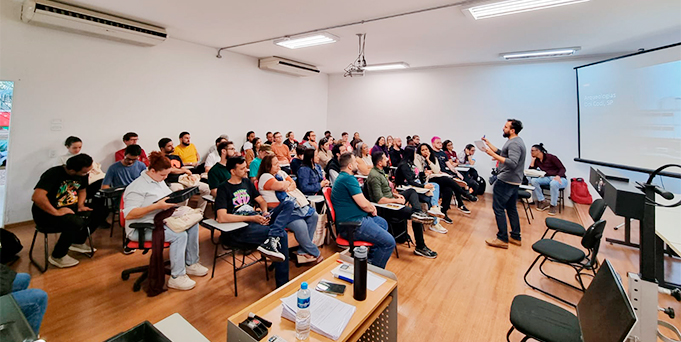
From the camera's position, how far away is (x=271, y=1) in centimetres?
338

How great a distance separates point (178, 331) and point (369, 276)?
108 cm

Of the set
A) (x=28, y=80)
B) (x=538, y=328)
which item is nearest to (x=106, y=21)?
(x=28, y=80)

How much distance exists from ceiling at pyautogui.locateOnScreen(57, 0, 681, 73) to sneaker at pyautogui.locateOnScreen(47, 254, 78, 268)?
10.4ft

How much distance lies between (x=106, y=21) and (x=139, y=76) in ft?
3.40

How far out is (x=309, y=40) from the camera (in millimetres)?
4895

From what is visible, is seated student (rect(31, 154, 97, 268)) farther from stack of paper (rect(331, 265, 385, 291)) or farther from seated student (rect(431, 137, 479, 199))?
seated student (rect(431, 137, 479, 199))

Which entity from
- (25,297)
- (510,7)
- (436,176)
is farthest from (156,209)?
(510,7)

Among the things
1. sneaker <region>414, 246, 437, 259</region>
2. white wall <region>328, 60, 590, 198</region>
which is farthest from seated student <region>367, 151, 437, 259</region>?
white wall <region>328, 60, 590, 198</region>

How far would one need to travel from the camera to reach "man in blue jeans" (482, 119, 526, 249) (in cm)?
357

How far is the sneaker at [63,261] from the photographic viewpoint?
2.90 meters

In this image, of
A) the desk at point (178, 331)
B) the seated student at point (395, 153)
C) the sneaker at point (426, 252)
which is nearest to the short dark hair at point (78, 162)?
the desk at point (178, 331)

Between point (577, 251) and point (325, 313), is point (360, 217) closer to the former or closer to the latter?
point (325, 313)

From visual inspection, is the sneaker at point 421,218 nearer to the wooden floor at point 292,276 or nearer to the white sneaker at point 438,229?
the wooden floor at point 292,276

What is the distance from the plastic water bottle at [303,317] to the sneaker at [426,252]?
245cm
